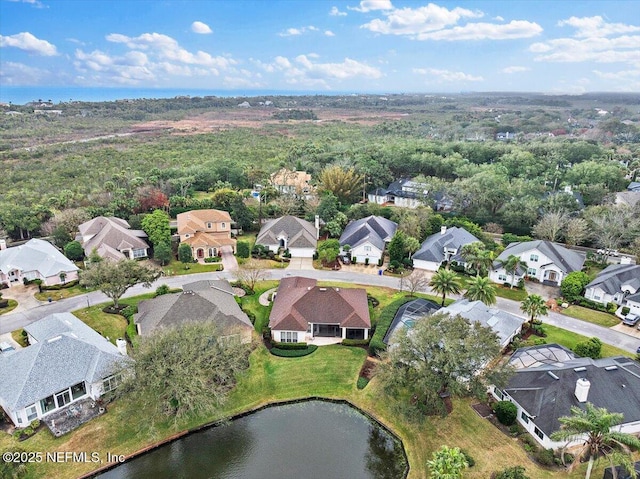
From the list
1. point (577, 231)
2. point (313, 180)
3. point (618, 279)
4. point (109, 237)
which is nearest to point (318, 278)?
point (109, 237)

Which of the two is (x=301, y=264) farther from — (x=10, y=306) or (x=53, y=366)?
(x=10, y=306)

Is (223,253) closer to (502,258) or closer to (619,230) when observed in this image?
(502,258)

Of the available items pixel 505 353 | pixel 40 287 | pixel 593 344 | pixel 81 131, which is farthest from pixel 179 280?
pixel 81 131

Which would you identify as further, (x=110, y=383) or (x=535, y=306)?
(x=535, y=306)

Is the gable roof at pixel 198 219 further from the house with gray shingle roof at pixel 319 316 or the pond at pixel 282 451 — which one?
the pond at pixel 282 451

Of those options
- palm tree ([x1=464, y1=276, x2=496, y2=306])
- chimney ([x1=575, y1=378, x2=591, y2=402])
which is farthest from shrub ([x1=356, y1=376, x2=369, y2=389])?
chimney ([x1=575, y1=378, x2=591, y2=402])

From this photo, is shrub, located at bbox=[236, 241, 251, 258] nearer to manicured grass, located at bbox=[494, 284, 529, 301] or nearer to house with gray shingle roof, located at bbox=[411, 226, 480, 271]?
house with gray shingle roof, located at bbox=[411, 226, 480, 271]
